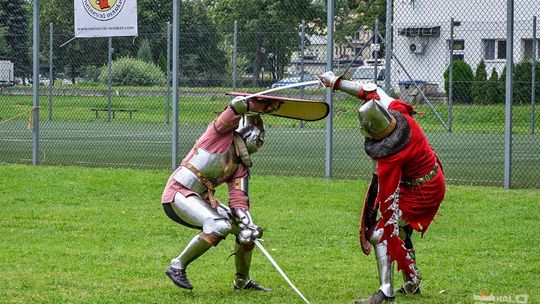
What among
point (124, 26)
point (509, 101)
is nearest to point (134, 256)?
point (509, 101)

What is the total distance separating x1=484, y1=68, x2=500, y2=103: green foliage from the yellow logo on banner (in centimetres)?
708

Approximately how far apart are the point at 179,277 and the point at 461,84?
14.1 metres

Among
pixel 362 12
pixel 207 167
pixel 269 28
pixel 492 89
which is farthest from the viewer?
pixel 362 12

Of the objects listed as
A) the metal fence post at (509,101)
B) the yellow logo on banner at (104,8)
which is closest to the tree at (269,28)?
the yellow logo on banner at (104,8)

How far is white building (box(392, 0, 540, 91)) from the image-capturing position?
818 inches

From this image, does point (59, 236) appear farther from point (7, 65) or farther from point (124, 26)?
point (7, 65)

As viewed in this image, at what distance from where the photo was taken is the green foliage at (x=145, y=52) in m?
21.0

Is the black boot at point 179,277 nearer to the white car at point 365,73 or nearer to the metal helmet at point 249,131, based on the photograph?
the metal helmet at point 249,131

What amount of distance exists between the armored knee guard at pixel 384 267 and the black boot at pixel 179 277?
1.28 m

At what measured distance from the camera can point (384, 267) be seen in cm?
755

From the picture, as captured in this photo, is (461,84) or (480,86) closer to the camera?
(480,86)

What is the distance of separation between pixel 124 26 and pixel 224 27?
2.68 m

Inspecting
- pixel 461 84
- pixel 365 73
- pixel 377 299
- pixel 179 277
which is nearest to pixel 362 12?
pixel 365 73

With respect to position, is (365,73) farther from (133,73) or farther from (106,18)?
(106,18)
